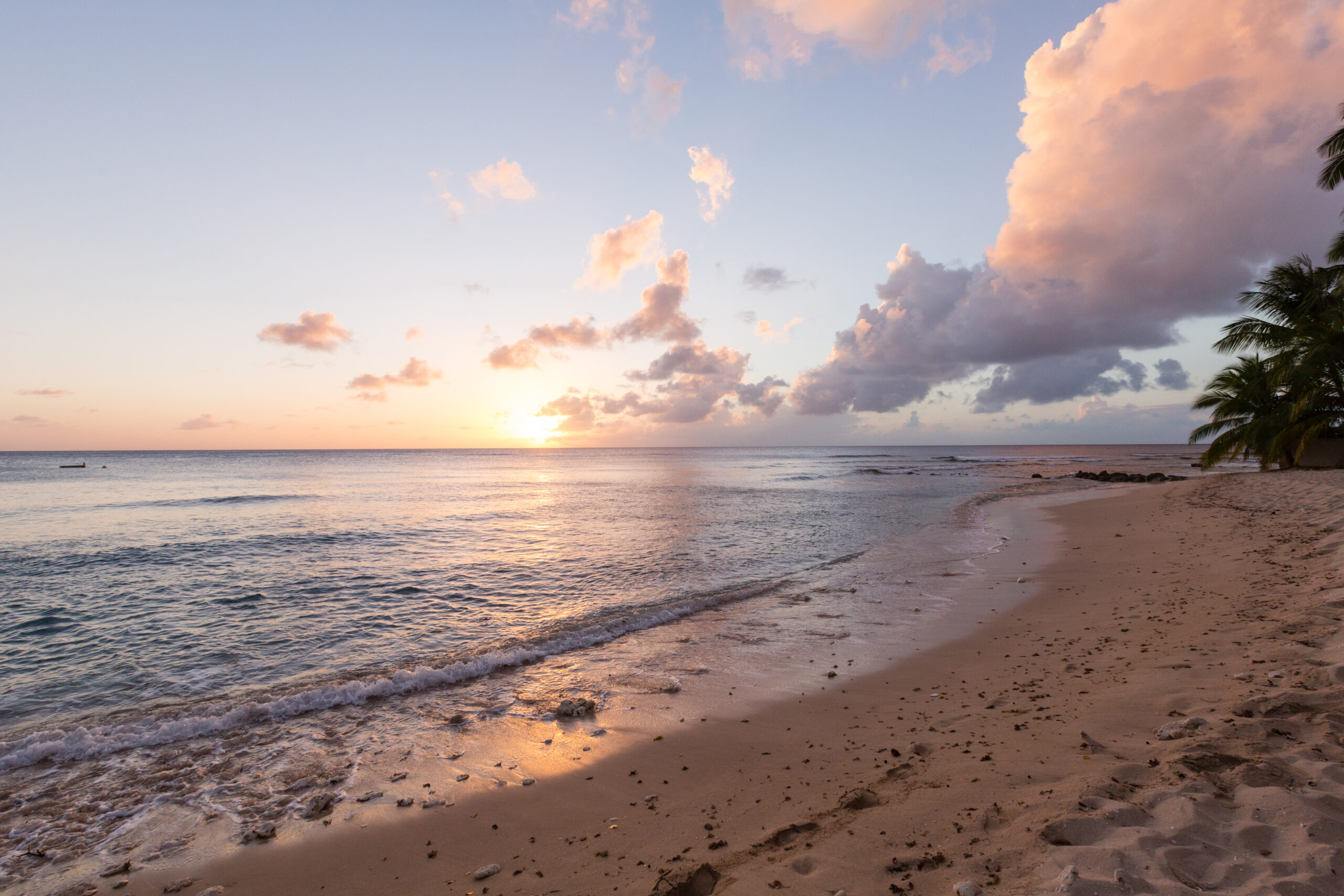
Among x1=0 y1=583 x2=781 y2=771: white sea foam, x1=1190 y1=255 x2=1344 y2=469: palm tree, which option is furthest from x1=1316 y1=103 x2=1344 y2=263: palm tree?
x1=0 y1=583 x2=781 y2=771: white sea foam

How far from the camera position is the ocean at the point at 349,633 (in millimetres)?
6207

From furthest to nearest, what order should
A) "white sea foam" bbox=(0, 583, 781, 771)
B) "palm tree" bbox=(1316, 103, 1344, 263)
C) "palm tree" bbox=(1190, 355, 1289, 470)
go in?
"palm tree" bbox=(1190, 355, 1289, 470) < "palm tree" bbox=(1316, 103, 1344, 263) < "white sea foam" bbox=(0, 583, 781, 771)

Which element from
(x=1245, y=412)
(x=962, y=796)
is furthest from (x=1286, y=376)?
(x=962, y=796)

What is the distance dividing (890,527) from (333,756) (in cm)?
2157

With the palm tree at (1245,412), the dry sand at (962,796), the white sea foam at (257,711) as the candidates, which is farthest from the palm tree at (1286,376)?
the white sea foam at (257,711)

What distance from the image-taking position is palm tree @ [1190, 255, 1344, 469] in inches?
984

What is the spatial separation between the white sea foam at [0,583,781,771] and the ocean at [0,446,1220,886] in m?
0.03

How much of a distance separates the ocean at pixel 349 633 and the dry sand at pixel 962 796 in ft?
3.11

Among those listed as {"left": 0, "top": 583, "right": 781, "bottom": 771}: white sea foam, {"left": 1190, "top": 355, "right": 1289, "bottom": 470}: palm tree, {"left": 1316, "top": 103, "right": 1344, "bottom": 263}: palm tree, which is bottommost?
{"left": 0, "top": 583, "right": 781, "bottom": 771}: white sea foam

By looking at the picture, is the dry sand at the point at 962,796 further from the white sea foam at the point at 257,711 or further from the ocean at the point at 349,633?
the white sea foam at the point at 257,711

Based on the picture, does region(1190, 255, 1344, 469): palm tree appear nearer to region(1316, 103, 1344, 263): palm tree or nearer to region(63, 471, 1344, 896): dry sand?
region(1316, 103, 1344, 263): palm tree

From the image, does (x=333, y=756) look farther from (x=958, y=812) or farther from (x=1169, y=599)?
(x=1169, y=599)

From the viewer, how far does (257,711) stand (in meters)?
7.67

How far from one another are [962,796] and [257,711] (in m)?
8.57
